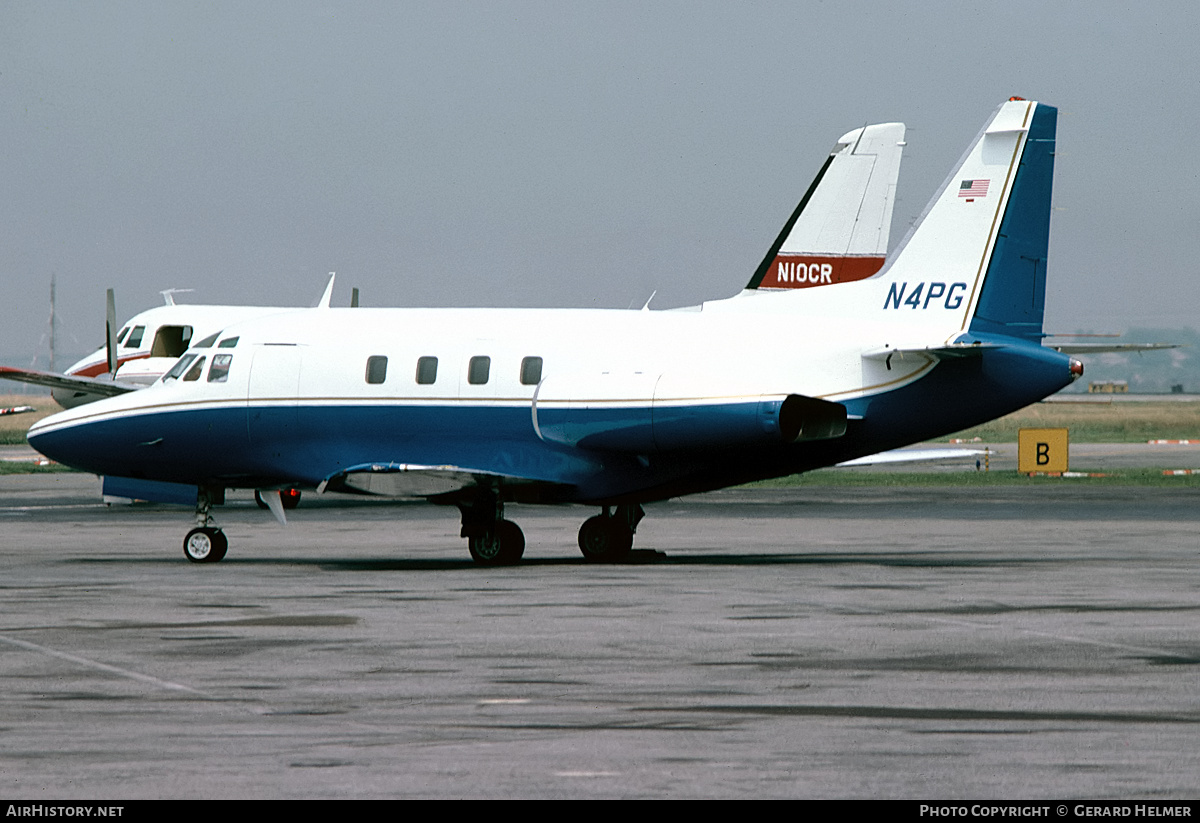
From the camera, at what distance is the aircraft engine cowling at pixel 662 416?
2408 cm

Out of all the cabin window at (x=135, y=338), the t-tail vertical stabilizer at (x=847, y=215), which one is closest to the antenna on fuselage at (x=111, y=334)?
the cabin window at (x=135, y=338)

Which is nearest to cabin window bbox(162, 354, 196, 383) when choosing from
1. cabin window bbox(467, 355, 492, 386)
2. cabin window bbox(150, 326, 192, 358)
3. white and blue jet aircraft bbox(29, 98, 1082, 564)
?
white and blue jet aircraft bbox(29, 98, 1082, 564)

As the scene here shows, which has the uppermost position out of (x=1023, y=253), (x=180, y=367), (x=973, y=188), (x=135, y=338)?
(x=973, y=188)

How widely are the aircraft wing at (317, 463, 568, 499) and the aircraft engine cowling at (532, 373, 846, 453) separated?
136 centimetres

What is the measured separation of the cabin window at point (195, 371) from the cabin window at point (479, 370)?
4.39 meters

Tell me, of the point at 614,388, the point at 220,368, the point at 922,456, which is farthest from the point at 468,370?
the point at 922,456

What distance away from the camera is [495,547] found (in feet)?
85.5

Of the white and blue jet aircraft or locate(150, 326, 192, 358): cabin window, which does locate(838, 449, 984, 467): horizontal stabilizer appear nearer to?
the white and blue jet aircraft

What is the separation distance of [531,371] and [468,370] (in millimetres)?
976

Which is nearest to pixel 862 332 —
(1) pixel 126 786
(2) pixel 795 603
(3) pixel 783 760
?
(2) pixel 795 603

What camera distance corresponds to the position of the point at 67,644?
16.1 meters

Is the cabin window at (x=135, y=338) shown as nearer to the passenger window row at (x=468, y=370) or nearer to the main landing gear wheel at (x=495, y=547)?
the passenger window row at (x=468, y=370)

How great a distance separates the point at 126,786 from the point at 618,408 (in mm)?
15608

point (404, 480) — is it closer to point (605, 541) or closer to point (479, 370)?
point (479, 370)
